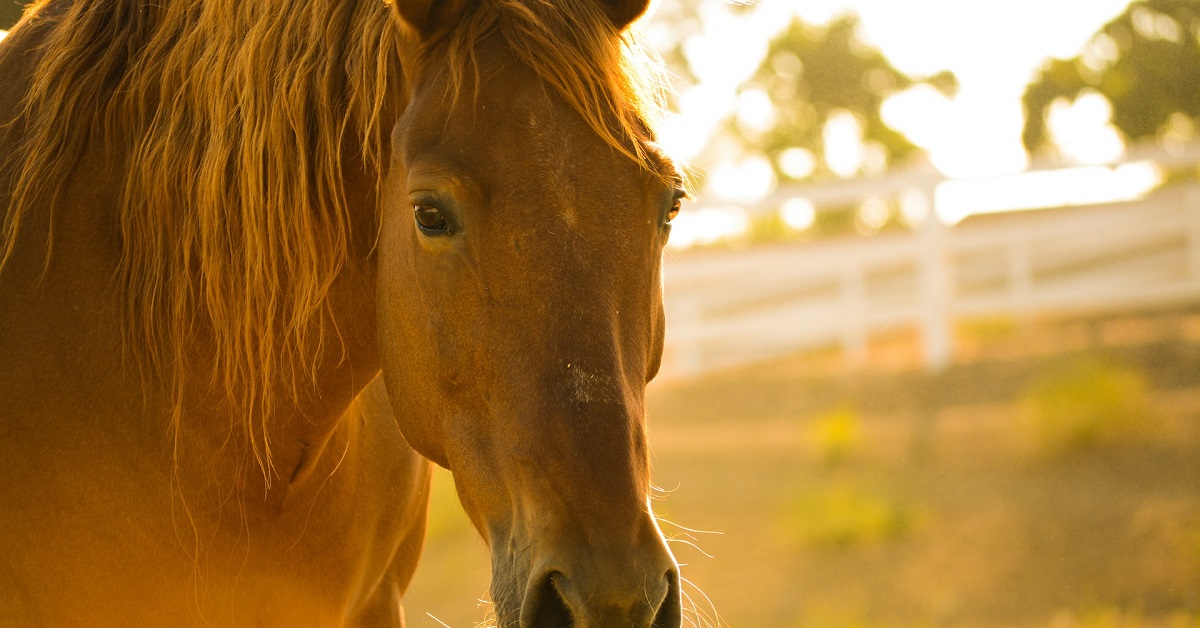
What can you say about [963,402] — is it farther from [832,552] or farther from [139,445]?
[139,445]

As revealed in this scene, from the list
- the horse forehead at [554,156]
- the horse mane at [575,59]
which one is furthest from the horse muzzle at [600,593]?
the horse mane at [575,59]

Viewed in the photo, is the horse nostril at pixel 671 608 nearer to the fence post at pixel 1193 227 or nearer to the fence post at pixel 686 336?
the fence post at pixel 1193 227

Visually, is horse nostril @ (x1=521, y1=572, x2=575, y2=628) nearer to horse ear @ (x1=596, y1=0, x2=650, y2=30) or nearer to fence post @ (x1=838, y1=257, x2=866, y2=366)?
horse ear @ (x1=596, y1=0, x2=650, y2=30)

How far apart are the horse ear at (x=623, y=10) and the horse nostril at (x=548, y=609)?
908 mm

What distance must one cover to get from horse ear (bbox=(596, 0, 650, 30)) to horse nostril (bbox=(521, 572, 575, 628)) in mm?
908

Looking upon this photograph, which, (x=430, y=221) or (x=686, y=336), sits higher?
(x=430, y=221)

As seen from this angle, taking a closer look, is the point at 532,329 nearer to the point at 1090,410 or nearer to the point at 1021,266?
the point at 1090,410

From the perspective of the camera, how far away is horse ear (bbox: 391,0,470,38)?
1.59 m

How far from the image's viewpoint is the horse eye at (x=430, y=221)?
1535mm

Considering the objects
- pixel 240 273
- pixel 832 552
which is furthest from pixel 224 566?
pixel 832 552

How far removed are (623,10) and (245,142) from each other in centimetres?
64

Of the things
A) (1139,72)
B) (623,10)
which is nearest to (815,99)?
(1139,72)

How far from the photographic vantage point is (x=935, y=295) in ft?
21.3

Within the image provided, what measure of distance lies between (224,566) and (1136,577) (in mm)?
4503
